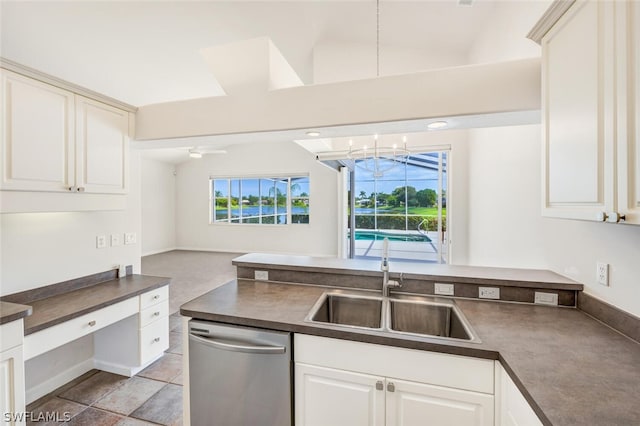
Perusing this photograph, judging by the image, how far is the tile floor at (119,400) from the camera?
→ 1922 mm

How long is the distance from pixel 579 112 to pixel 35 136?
9.48 ft

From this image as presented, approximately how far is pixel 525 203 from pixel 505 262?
0.77 m

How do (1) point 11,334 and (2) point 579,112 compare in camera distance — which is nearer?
(2) point 579,112

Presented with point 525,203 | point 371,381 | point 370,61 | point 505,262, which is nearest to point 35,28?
point 370,61

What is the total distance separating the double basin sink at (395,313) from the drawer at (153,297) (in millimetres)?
1611

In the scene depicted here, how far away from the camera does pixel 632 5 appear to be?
0.86 meters

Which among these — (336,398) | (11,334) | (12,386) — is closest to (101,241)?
(11,334)

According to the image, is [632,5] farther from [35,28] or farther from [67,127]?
[35,28]

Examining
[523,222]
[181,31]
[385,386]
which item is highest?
[181,31]

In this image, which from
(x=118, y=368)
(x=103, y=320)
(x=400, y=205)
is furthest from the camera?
(x=400, y=205)

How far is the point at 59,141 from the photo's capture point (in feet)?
6.02

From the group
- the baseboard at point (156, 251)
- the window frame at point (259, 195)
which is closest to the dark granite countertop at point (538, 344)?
the window frame at point (259, 195)

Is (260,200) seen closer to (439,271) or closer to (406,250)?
(406,250)

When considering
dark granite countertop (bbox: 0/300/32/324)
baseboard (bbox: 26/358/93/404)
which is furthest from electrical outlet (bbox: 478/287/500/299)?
baseboard (bbox: 26/358/93/404)
